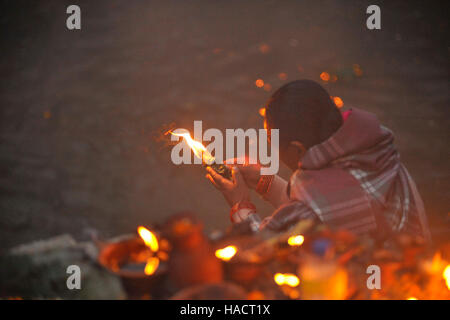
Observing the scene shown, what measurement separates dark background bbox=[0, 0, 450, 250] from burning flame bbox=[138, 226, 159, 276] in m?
4.45

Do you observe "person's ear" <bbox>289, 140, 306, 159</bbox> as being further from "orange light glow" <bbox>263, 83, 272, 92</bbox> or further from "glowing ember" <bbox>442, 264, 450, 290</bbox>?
"orange light glow" <bbox>263, 83, 272, 92</bbox>

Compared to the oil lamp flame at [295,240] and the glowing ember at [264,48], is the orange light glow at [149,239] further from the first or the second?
the glowing ember at [264,48]

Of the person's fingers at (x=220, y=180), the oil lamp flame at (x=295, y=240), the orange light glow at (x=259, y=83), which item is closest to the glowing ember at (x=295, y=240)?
the oil lamp flame at (x=295, y=240)

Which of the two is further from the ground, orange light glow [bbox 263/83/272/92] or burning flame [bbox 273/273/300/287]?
orange light glow [bbox 263/83/272/92]

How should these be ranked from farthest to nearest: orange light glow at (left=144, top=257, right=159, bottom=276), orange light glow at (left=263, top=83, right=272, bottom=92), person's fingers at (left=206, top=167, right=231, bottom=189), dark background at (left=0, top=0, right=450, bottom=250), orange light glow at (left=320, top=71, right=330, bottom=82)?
orange light glow at (left=263, top=83, right=272, bottom=92), orange light glow at (left=320, top=71, right=330, bottom=82), dark background at (left=0, top=0, right=450, bottom=250), person's fingers at (left=206, top=167, right=231, bottom=189), orange light glow at (left=144, top=257, right=159, bottom=276)

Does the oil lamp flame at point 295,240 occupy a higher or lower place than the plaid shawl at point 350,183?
lower

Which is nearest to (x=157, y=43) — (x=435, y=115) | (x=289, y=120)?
(x=435, y=115)

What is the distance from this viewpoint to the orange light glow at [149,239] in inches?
38.4

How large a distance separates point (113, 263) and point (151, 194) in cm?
497

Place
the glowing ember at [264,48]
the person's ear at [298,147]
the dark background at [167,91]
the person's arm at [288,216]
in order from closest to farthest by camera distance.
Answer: the person's arm at [288,216] < the person's ear at [298,147] < the dark background at [167,91] < the glowing ember at [264,48]

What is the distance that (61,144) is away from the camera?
6895 millimetres

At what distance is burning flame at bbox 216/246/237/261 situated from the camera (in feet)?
3.18

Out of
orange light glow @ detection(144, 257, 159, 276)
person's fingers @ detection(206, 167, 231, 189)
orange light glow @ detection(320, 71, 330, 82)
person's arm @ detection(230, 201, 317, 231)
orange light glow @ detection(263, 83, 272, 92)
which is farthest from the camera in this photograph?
orange light glow @ detection(263, 83, 272, 92)

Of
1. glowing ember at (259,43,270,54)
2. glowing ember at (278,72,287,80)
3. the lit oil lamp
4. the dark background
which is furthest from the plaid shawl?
glowing ember at (259,43,270,54)
